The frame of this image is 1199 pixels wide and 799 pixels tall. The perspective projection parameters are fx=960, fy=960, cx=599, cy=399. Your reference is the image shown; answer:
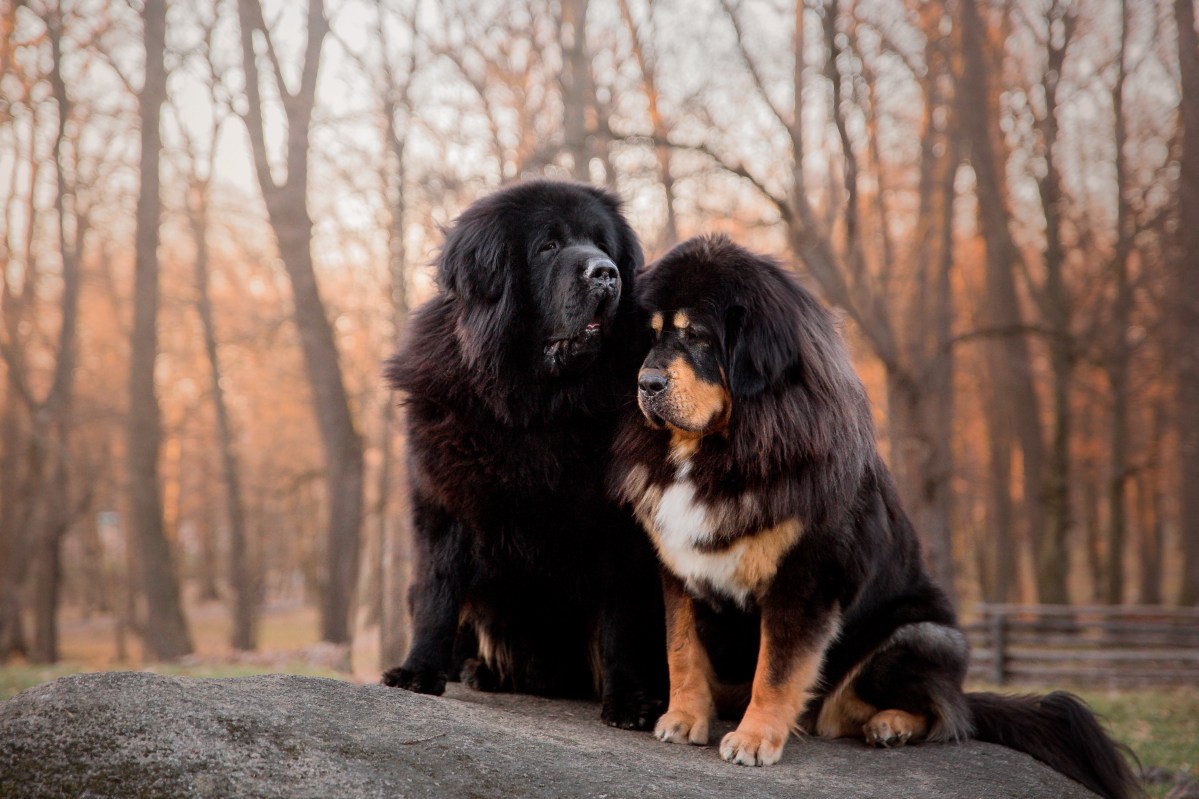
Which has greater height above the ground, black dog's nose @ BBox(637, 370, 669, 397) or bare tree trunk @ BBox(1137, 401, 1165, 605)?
black dog's nose @ BBox(637, 370, 669, 397)

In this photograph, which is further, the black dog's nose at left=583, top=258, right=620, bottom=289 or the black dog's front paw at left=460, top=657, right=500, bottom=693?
the black dog's front paw at left=460, top=657, right=500, bottom=693

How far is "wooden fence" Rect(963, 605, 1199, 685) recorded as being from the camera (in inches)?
523

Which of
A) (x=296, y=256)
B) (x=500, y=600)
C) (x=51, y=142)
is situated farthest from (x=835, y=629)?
A: (x=51, y=142)

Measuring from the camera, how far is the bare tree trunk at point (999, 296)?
50.1ft

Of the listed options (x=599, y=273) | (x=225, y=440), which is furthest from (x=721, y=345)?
(x=225, y=440)

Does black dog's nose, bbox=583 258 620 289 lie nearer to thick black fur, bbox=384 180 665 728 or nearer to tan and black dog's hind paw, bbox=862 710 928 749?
thick black fur, bbox=384 180 665 728

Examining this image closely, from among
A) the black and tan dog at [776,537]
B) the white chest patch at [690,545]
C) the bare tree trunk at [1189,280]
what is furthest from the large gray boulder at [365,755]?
the bare tree trunk at [1189,280]

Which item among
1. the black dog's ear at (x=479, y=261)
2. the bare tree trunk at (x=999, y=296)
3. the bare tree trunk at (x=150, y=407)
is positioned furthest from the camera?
the bare tree trunk at (x=150, y=407)

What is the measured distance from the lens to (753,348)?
356cm

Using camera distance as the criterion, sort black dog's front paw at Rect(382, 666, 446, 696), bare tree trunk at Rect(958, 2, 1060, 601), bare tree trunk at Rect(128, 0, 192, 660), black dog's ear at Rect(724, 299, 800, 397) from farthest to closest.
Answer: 1. bare tree trunk at Rect(128, 0, 192, 660)
2. bare tree trunk at Rect(958, 2, 1060, 601)
3. black dog's front paw at Rect(382, 666, 446, 696)
4. black dog's ear at Rect(724, 299, 800, 397)

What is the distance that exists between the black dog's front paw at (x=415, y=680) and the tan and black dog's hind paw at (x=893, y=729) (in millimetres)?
1705

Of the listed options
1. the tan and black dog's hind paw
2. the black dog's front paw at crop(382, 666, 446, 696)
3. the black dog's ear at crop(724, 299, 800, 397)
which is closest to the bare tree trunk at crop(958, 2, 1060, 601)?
the tan and black dog's hind paw

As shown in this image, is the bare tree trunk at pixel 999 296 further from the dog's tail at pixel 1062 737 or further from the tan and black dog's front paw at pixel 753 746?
the tan and black dog's front paw at pixel 753 746

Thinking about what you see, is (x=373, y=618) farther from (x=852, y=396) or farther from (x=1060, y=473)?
(x=1060, y=473)
